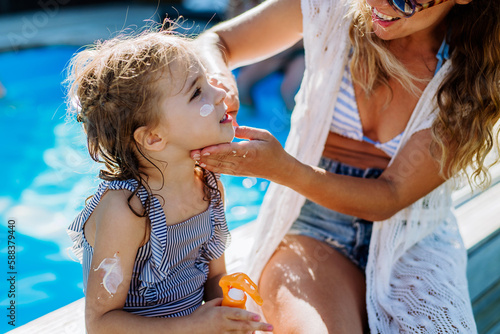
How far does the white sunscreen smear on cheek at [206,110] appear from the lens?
51.8 inches

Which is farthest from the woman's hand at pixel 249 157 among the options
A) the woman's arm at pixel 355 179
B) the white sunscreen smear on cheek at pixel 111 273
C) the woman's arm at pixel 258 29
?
the woman's arm at pixel 258 29

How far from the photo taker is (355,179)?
1.68 metres

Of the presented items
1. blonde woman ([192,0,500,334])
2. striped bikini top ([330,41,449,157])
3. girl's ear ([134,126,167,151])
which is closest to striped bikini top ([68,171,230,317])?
girl's ear ([134,126,167,151])

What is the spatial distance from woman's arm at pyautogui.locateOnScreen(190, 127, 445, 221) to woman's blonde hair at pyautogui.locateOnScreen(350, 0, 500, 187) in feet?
0.20

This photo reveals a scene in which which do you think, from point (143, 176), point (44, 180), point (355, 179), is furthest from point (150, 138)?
point (44, 180)

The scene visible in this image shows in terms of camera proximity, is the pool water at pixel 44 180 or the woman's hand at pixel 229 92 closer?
the woman's hand at pixel 229 92

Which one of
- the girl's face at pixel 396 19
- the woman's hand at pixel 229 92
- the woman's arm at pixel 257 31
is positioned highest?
the woman's arm at pixel 257 31

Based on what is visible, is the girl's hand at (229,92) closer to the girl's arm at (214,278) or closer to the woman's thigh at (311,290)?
the girl's arm at (214,278)

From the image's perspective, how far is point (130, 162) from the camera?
1326mm

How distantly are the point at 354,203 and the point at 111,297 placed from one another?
83 cm

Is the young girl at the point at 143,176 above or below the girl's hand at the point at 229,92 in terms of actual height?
below

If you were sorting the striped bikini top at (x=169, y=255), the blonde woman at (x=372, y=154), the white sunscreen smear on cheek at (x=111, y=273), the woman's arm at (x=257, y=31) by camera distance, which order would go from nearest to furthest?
the white sunscreen smear on cheek at (x=111, y=273)
the striped bikini top at (x=169, y=255)
the blonde woman at (x=372, y=154)
the woman's arm at (x=257, y=31)

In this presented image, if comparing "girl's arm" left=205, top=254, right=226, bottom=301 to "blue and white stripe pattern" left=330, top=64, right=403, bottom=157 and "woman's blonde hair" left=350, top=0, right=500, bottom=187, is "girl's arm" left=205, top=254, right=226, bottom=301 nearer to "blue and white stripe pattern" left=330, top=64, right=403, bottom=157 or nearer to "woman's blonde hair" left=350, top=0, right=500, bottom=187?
"blue and white stripe pattern" left=330, top=64, right=403, bottom=157

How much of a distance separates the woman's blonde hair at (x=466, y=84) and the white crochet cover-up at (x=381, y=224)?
65 millimetres
